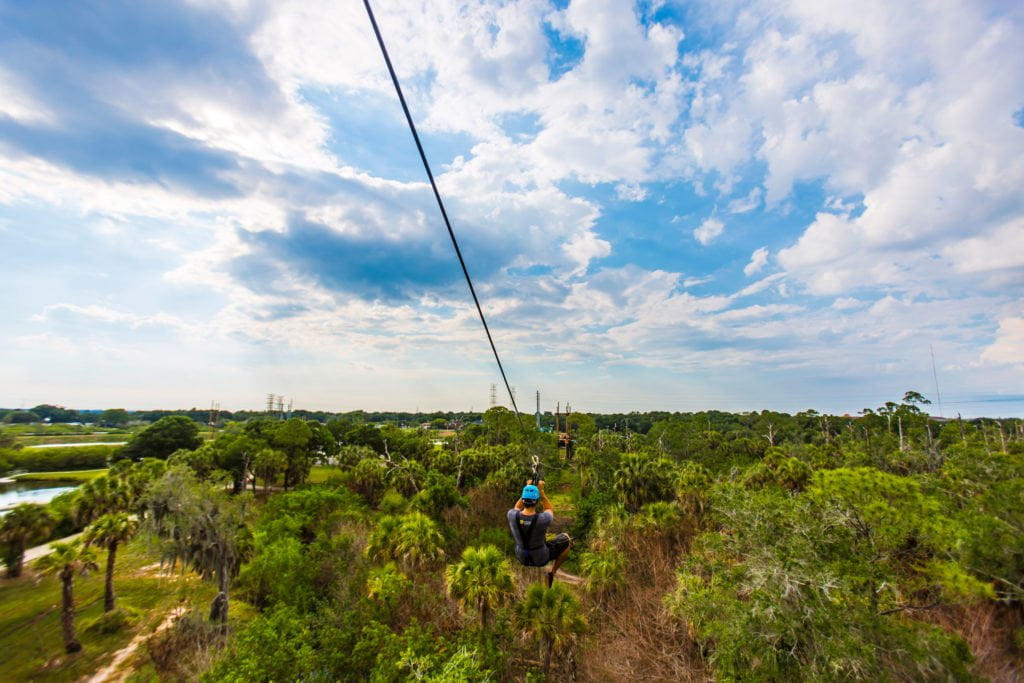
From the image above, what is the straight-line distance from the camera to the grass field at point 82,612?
1748 cm

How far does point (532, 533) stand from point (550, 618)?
7914mm

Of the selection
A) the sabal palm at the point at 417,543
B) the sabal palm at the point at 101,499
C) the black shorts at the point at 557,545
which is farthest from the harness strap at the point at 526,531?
the sabal palm at the point at 101,499

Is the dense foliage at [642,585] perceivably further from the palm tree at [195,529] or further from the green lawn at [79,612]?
the green lawn at [79,612]

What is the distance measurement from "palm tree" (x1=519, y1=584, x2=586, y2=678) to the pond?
60.0m

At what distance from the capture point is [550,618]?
13711 millimetres

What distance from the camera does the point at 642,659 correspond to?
1583 cm

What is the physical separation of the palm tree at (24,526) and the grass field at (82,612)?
3.28 m

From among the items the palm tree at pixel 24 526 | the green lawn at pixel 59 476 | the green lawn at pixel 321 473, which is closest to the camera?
the palm tree at pixel 24 526

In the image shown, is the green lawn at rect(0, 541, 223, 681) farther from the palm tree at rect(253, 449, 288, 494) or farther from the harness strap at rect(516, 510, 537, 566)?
the harness strap at rect(516, 510, 537, 566)

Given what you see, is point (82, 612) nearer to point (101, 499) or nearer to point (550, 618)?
point (101, 499)

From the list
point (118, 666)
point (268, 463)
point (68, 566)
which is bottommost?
point (118, 666)

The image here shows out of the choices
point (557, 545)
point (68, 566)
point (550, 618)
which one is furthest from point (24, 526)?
point (557, 545)

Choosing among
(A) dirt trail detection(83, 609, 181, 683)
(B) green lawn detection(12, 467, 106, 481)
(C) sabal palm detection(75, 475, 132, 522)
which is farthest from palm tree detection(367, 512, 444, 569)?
(B) green lawn detection(12, 467, 106, 481)

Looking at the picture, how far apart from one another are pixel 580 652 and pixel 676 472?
1984cm
